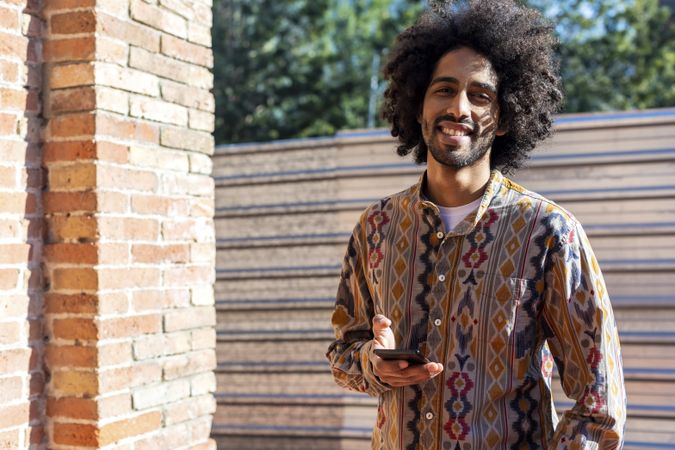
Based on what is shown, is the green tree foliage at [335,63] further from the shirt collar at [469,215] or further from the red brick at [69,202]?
the shirt collar at [469,215]

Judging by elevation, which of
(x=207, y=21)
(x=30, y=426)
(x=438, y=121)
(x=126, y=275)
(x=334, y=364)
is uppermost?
(x=207, y=21)

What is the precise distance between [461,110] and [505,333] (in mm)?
633

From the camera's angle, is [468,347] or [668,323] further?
[668,323]

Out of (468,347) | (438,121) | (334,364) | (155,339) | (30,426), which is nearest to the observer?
(468,347)

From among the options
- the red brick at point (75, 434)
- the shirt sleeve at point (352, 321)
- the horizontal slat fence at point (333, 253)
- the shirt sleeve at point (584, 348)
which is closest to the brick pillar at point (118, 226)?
the red brick at point (75, 434)

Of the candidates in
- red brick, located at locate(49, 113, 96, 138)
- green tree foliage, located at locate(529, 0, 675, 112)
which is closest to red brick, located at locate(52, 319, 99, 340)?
red brick, located at locate(49, 113, 96, 138)

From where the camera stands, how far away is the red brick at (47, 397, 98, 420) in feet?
10.3

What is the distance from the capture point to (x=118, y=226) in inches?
128

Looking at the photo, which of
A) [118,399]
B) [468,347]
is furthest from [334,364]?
[118,399]

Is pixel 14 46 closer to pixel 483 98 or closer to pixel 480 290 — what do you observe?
pixel 483 98

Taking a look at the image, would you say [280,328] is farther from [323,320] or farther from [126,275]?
[126,275]

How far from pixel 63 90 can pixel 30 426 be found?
1234 mm

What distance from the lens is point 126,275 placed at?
329cm

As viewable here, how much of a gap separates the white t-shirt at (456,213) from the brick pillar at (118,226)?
136 cm
